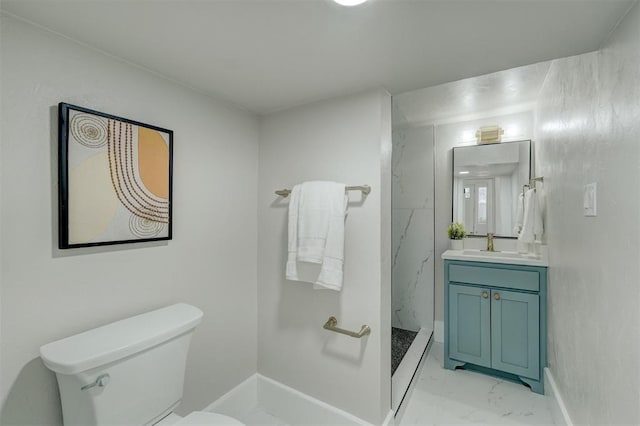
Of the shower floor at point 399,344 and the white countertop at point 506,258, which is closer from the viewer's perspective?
the white countertop at point 506,258

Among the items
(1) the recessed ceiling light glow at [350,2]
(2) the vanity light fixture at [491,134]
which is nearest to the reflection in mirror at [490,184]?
(2) the vanity light fixture at [491,134]

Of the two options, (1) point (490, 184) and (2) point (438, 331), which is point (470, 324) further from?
(1) point (490, 184)

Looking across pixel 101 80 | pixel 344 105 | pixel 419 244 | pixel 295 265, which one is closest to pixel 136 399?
pixel 295 265

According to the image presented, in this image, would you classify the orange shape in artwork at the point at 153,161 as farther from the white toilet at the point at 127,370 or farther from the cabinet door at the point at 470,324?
the cabinet door at the point at 470,324

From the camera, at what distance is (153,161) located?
4.65ft

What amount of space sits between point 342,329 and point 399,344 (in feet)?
4.31

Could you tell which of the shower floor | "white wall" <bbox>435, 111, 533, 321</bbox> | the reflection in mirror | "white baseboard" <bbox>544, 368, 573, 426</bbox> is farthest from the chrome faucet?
the shower floor

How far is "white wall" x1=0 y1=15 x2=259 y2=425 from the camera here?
3.42 feet

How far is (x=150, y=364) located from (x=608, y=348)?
1.77 meters

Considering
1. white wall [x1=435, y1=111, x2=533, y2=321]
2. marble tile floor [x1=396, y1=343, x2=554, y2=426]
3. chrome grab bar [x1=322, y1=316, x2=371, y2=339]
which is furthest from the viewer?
white wall [x1=435, y1=111, x2=533, y2=321]

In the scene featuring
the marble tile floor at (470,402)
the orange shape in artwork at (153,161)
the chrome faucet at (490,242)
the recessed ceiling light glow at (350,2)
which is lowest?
the marble tile floor at (470,402)

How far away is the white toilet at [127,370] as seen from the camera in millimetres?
1023

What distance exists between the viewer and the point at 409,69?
141 cm

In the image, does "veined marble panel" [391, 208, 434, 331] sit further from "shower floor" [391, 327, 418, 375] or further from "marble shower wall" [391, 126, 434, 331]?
"shower floor" [391, 327, 418, 375]
